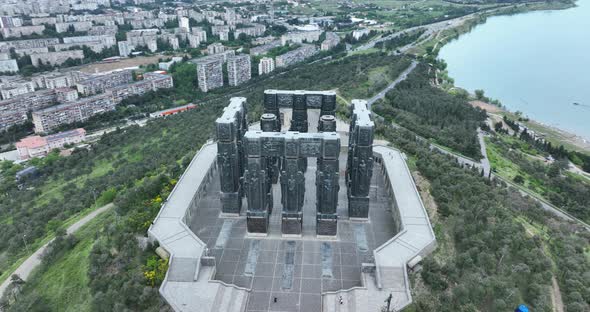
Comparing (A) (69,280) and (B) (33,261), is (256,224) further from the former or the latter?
(B) (33,261)

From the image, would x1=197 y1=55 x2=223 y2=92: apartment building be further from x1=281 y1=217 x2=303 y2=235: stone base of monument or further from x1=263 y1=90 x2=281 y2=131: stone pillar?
x1=281 y1=217 x2=303 y2=235: stone base of monument

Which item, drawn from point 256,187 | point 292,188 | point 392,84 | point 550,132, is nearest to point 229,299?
point 256,187

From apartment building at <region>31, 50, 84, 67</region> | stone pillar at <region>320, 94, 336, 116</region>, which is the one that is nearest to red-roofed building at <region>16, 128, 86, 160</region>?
apartment building at <region>31, 50, 84, 67</region>

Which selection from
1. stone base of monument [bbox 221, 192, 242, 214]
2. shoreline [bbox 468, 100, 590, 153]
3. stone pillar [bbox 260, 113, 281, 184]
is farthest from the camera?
shoreline [bbox 468, 100, 590, 153]

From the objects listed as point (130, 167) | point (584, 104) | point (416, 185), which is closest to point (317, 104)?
point (416, 185)

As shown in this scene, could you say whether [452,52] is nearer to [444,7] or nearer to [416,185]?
[444,7]

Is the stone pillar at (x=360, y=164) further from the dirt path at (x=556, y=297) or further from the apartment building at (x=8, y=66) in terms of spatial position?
the apartment building at (x=8, y=66)

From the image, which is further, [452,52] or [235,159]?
[452,52]
